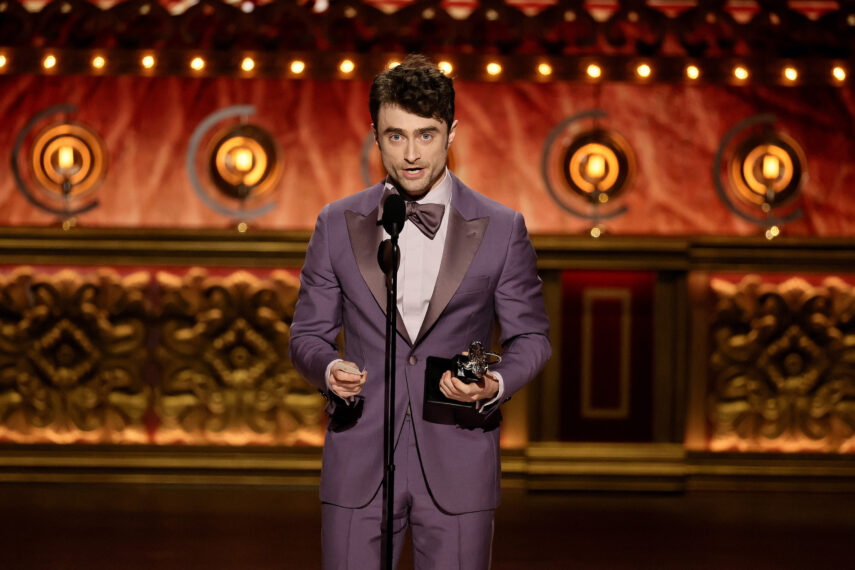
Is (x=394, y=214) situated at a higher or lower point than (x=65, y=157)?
lower

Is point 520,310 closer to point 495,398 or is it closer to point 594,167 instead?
point 495,398

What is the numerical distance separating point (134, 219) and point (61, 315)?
0.65m

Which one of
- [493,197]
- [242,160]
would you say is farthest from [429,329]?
[242,160]

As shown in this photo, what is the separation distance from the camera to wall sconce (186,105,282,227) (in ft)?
17.1

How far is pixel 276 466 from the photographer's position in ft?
16.7

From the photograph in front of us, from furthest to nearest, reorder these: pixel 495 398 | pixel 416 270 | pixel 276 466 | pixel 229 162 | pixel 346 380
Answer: pixel 229 162 < pixel 276 466 < pixel 416 270 < pixel 495 398 < pixel 346 380

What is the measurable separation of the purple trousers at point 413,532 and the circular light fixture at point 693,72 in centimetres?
391

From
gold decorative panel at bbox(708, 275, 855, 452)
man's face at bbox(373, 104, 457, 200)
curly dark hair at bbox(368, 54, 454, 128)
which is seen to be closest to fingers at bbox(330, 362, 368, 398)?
man's face at bbox(373, 104, 457, 200)

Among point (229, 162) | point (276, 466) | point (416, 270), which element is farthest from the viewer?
point (229, 162)

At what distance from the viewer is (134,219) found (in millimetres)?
5258

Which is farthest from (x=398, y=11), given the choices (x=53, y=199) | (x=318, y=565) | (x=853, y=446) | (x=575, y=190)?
(x=853, y=446)

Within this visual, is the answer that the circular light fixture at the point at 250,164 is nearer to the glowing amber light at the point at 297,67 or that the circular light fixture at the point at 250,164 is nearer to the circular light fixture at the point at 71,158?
the glowing amber light at the point at 297,67

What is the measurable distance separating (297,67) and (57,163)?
4.71 ft

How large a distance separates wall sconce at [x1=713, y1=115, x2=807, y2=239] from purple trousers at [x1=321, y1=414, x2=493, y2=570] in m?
3.91
